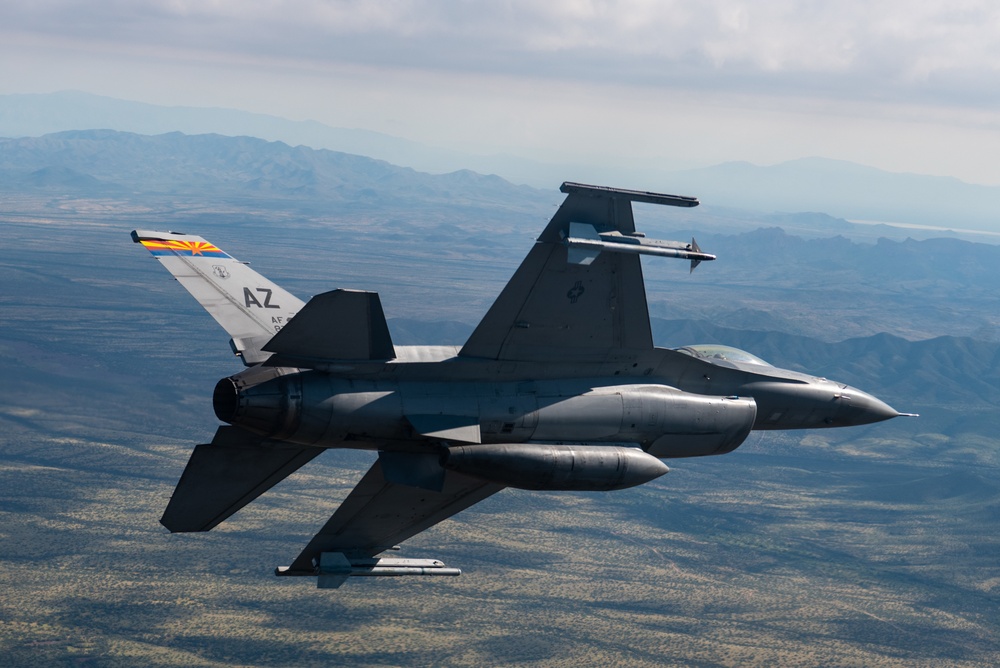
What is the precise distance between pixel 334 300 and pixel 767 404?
13.6 meters

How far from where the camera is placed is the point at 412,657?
19275cm

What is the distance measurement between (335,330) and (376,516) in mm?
7878

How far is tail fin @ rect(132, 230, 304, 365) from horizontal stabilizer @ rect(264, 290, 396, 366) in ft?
13.3

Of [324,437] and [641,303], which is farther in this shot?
[641,303]

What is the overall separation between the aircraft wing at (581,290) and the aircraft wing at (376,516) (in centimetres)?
495

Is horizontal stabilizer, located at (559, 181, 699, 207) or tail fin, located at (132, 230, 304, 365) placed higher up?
horizontal stabilizer, located at (559, 181, 699, 207)

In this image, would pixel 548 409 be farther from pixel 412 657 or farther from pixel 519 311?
pixel 412 657

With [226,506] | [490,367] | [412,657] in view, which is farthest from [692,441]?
[412,657]

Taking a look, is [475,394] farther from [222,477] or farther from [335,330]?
[222,477]

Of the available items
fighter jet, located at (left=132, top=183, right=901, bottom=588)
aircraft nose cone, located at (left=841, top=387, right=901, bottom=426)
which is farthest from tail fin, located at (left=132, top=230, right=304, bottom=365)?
aircraft nose cone, located at (left=841, top=387, right=901, bottom=426)

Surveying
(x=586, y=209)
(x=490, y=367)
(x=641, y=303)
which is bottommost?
(x=490, y=367)

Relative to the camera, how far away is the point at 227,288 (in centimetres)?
2841

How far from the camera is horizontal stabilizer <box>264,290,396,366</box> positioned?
76.1ft

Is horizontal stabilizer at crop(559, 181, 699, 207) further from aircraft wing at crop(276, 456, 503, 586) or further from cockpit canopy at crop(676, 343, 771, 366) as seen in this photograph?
aircraft wing at crop(276, 456, 503, 586)
